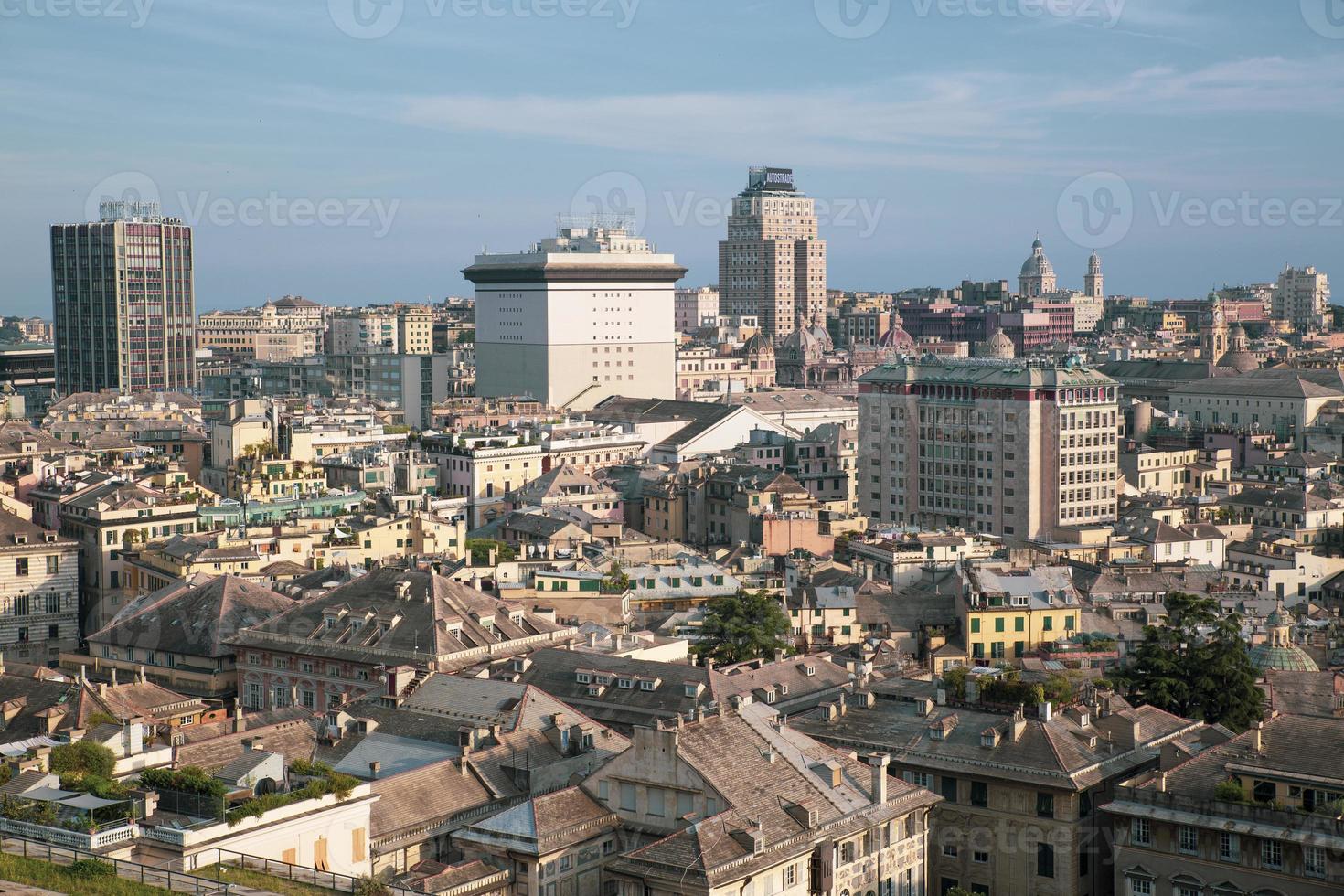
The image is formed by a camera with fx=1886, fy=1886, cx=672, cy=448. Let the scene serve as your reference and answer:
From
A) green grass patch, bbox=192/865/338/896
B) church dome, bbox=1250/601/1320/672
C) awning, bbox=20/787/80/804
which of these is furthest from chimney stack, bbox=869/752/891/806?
church dome, bbox=1250/601/1320/672

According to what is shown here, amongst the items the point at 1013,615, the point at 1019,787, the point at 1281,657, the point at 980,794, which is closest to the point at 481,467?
the point at 1013,615

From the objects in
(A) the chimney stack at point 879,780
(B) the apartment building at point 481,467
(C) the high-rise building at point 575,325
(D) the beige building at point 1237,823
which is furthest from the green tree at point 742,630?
(C) the high-rise building at point 575,325

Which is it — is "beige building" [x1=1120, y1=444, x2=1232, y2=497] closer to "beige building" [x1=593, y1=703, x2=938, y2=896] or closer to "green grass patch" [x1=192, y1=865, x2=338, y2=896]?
"beige building" [x1=593, y1=703, x2=938, y2=896]

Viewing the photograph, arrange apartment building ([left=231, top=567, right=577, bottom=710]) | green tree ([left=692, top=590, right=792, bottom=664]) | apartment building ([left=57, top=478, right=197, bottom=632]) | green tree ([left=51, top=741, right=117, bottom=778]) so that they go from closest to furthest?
green tree ([left=51, top=741, right=117, bottom=778])
apartment building ([left=231, top=567, right=577, bottom=710])
green tree ([left=692, top=590, right=792, bottom=664])
apartment building ([left=57, top=478, right=197, bottom=632])

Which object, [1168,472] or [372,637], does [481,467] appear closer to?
[1168,472]

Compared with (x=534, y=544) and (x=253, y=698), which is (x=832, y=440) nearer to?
(x=534, y=544)

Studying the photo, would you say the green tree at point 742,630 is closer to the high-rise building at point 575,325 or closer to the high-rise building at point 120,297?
the high-rise building at point 575,325

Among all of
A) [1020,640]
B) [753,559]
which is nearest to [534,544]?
Answer: [753,559]
